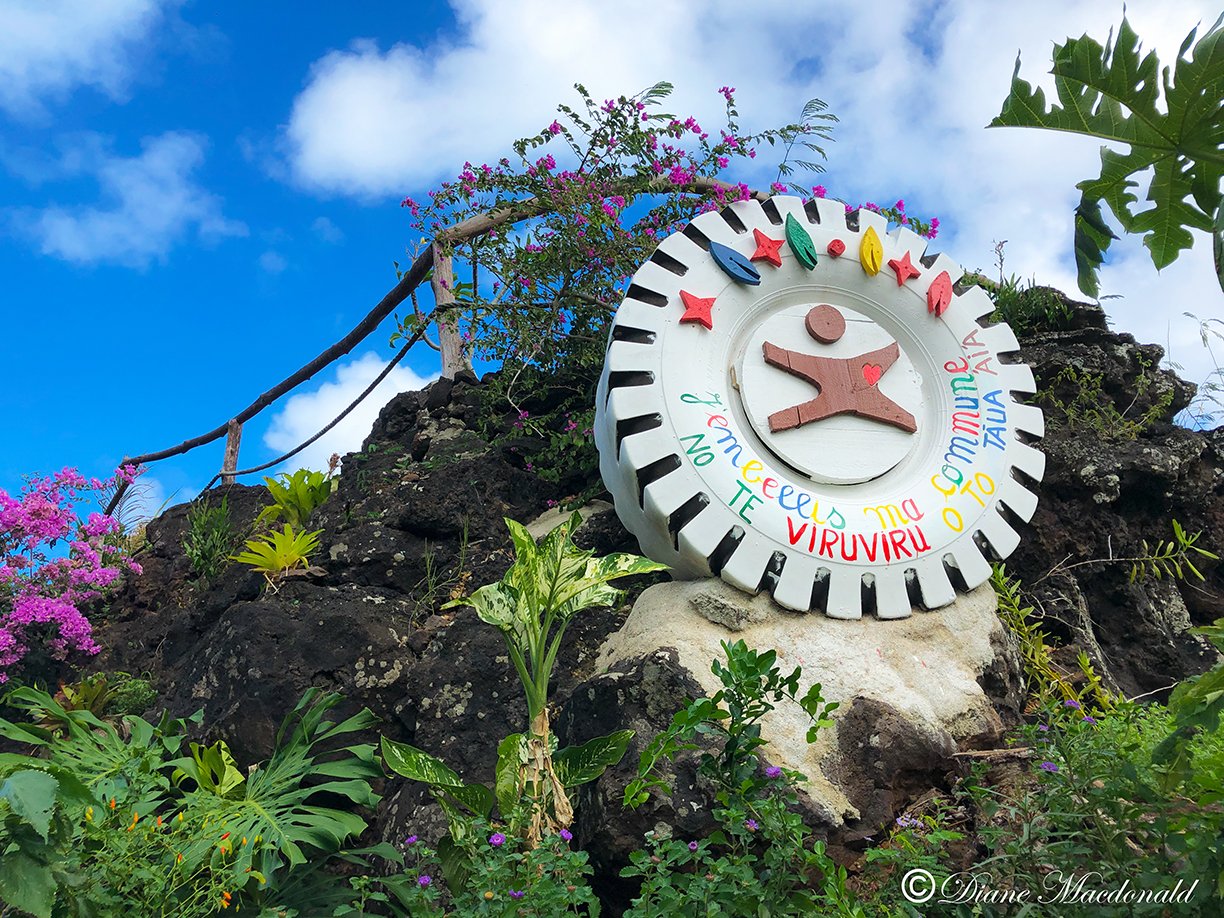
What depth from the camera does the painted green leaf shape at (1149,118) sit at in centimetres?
246

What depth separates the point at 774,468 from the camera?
3.93 meters

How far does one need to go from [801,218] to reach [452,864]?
116 inches

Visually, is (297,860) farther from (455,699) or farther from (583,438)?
(583,438)

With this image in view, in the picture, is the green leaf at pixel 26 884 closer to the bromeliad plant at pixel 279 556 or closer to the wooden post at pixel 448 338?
the bromeliad plant at pixel 279 556

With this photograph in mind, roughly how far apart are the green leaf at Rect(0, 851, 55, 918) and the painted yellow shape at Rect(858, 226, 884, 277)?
3.57 metres

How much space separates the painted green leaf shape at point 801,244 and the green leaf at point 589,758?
2221 mm

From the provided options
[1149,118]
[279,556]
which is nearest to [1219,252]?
[1149,118]

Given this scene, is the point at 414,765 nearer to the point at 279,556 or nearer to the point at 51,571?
the point at 279,556

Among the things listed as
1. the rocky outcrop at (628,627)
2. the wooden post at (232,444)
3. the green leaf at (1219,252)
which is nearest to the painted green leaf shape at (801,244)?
the rocky outcrop at (628,627)

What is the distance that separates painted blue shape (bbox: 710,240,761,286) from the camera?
4164 mm

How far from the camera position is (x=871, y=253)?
440cm

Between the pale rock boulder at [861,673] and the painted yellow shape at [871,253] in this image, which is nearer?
the pale rock boulder at [861,673]

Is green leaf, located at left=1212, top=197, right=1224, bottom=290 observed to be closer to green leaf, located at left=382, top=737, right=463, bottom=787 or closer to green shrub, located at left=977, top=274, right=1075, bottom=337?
green leaf, located at left=382, top=737, right=463, bottom=787

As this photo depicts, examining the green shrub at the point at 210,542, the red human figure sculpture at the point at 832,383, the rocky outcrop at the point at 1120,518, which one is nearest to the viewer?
the red human figure sculpture at the point at 832,383
